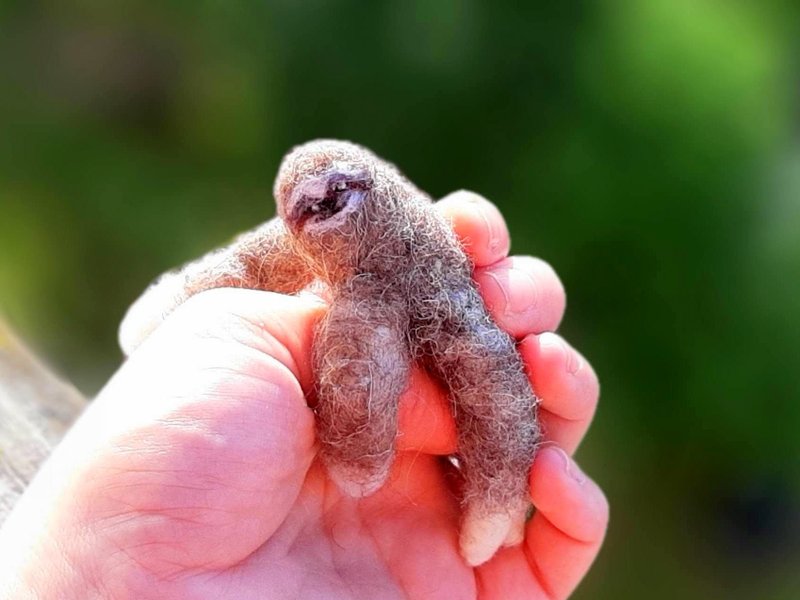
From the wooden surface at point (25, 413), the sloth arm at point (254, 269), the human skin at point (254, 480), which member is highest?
the sloth arm at point (254, 269)

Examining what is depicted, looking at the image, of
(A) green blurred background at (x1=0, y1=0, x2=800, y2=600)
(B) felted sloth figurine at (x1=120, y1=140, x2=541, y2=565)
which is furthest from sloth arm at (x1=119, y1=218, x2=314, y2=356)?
(A) green blurred background at (x1=0, y1=0, x2=800, y2=600)

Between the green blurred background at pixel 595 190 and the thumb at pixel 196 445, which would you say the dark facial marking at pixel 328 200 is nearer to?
the thumb at pixel 196 445

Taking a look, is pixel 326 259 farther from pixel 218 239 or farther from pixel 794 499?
pixel 794 499

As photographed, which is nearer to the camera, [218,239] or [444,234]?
[444,234]

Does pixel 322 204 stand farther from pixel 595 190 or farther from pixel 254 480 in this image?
pixel 595 190

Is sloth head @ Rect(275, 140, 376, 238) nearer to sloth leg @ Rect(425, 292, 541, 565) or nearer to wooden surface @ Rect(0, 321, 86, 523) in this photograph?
sloth leg @ Rect(425, 292, 541, 565)

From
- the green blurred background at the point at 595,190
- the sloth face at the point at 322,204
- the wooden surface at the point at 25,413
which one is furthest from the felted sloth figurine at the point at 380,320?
the green blurred background at the point at 595,190

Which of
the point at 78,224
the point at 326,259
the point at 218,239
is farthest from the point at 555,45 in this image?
the point at 326,259
